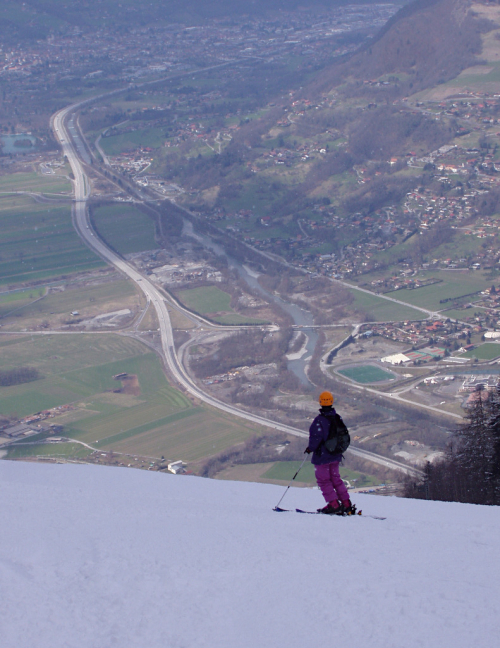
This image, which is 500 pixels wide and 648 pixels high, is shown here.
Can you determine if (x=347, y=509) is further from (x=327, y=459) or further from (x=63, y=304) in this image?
(x=63, y=304)

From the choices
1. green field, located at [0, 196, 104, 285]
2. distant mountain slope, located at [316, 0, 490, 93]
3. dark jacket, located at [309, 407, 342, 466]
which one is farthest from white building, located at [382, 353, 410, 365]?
distant mountain slope, located at [316, 0, 490, 93]

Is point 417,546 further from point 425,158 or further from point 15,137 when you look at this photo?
point 15,137

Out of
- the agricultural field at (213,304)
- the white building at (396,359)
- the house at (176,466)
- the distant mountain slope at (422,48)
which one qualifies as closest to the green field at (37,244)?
the agricultural field at (213,304)

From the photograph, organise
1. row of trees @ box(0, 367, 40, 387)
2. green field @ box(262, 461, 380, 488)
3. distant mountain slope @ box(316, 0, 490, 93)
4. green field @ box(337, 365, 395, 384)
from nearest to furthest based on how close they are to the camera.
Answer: green field @ box(262, 461, 380, 488) < green field @ box(337, 365, 395, 384) < row of trees @ box(0, 367, 40, 387) < distant mountain slope @ box(316, 0, 490, 93)

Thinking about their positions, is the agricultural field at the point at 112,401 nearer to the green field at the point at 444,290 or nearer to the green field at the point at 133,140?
the green field at the point at 444,290

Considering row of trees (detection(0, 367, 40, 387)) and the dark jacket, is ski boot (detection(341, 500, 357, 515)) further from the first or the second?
row of trees (detection(0, 367, 40, 387))

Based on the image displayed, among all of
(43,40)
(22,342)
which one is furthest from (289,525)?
(43,40)
